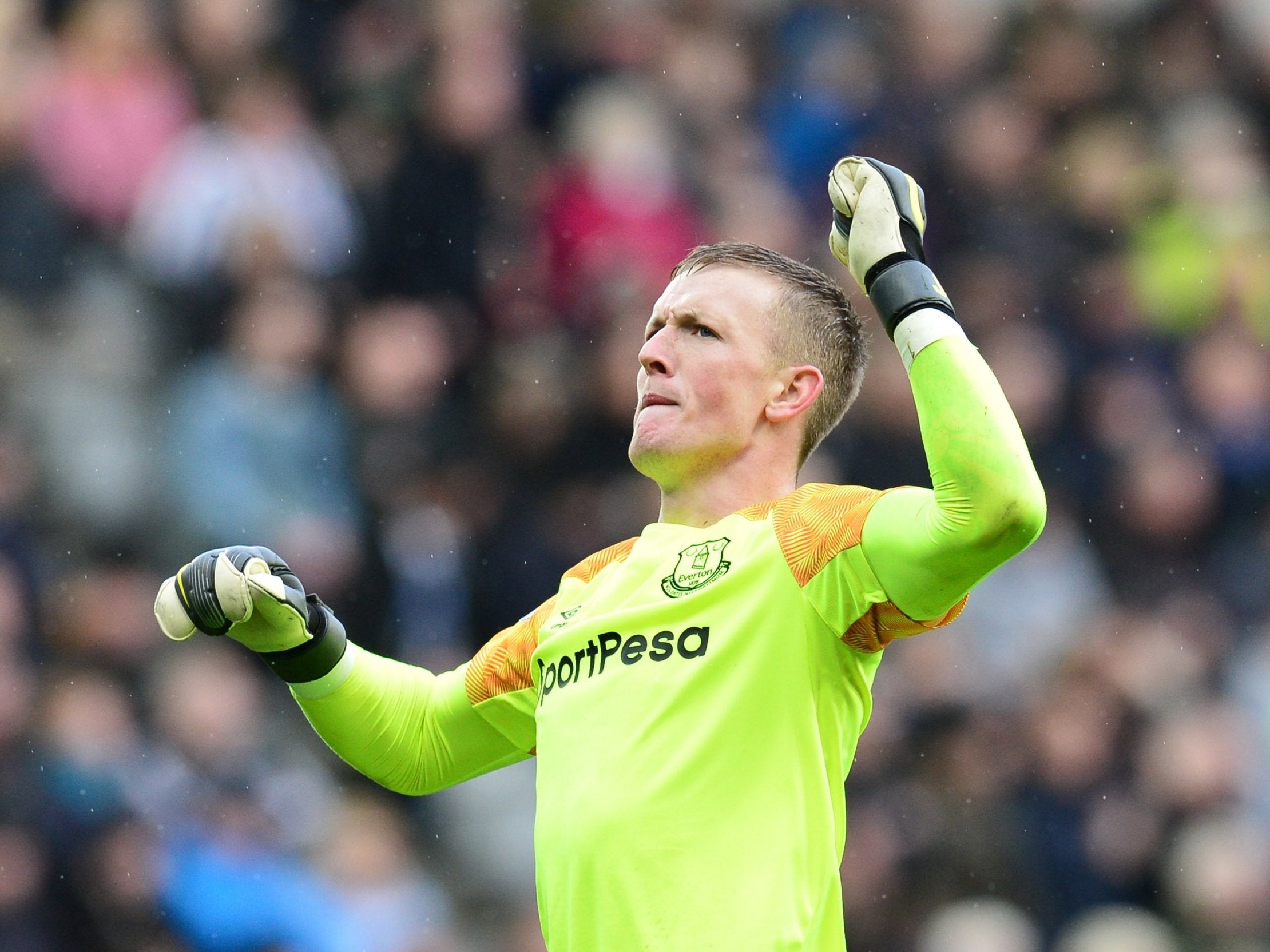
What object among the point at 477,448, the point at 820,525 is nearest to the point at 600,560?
the point at 820,525

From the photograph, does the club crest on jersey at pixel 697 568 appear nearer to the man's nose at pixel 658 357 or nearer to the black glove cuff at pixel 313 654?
the man's nose at pixel 658 357

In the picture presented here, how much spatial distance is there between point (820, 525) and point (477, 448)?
14.2 feet

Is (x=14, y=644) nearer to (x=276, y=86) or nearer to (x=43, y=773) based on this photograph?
(x=43, y=773)

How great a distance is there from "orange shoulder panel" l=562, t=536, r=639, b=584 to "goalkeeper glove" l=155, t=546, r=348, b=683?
57 centimetres

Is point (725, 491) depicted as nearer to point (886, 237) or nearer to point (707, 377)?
point (707, 377)

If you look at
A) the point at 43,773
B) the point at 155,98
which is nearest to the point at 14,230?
the point at 155,98

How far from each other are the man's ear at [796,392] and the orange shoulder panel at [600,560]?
0.43m

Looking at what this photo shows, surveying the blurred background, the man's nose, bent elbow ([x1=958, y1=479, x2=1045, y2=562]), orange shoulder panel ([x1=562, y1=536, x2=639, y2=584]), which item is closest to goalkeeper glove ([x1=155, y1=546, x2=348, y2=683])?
orange shoulder panel ([x1=562, y1=536, x2=639, y2=584])

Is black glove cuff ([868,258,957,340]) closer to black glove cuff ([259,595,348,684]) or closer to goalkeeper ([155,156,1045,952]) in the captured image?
goalkeeper ([155,156,1045,952])

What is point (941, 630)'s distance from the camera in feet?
26.3

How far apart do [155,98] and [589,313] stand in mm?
2176

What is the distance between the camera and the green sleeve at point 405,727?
13.2 ft

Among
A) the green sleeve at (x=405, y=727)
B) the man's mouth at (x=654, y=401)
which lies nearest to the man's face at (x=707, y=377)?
the man's mouth at (x=654, y=401)

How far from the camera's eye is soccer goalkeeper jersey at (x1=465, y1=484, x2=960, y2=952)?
10.6 feet
